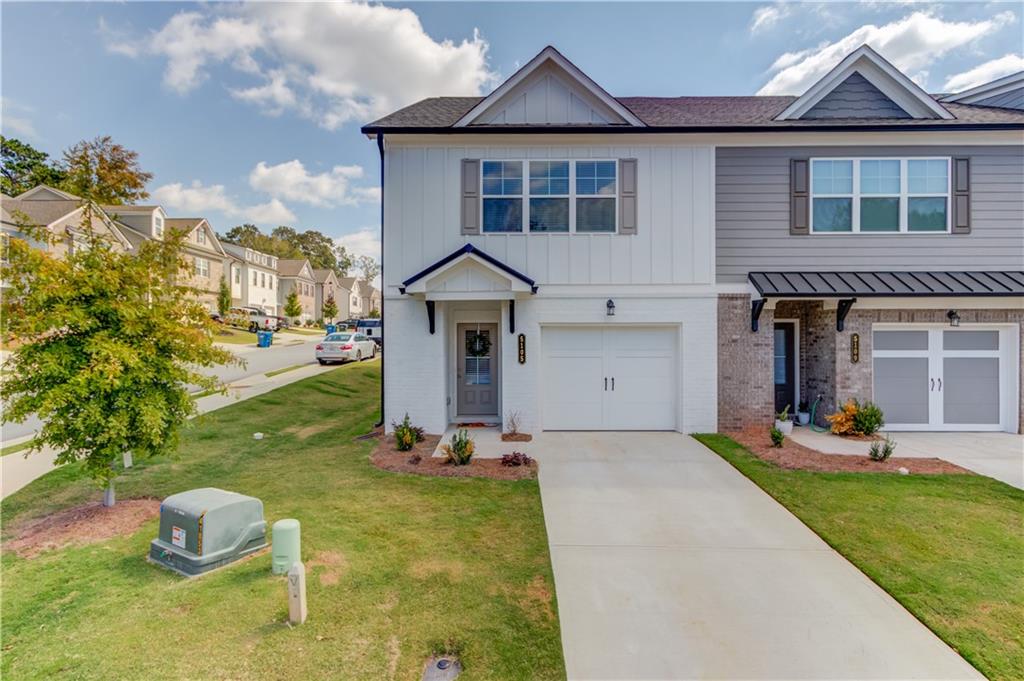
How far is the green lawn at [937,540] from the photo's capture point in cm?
349

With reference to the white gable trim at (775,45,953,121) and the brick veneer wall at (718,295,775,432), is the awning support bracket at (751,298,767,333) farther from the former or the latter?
the white gable trim at (775,45,953,121)

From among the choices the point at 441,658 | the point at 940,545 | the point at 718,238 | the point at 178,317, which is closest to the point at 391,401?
the point at 178,317

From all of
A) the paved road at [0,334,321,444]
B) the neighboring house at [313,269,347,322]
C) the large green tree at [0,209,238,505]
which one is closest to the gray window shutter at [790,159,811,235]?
the large green tree at [0,209,238,505]

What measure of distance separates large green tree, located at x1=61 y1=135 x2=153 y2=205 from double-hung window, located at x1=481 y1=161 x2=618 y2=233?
227 inches

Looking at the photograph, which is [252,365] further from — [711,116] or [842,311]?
[842,311]

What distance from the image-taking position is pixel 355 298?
72188 mm

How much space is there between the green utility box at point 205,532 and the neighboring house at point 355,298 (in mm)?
65278

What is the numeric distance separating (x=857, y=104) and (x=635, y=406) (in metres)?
8.26

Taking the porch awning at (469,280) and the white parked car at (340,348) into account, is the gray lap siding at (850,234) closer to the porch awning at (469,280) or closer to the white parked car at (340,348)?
the porch awning at (469,280)

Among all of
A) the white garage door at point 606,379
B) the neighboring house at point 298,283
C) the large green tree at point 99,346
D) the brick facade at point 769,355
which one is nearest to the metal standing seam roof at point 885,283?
the brick facade at point 769,355

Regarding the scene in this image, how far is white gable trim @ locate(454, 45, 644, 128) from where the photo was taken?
30.1ft

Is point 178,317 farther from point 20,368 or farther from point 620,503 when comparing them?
point 620,503

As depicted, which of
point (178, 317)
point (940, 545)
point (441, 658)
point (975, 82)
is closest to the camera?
point (441, 658)

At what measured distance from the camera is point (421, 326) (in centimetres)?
931
